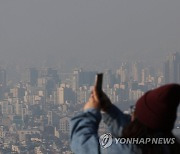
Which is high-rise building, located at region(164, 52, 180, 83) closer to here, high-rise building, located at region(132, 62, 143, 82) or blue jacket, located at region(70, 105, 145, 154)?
high-rise building, located at region(132, 62, 143, 82)

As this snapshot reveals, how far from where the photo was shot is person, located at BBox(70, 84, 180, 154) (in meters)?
2.09

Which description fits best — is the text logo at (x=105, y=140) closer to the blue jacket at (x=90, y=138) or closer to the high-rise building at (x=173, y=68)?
the blue jacket at (x=90, y=138)

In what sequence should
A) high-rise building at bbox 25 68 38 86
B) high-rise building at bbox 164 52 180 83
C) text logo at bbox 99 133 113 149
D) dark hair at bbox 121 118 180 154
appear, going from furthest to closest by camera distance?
high-rise building at bbox 25 68 38 86
high-rise building at bbox 164 52 180 83
text logo at bbox 99 133 113 149
dark hair at bbox 121 118 180 154

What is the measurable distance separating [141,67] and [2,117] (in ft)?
71.7

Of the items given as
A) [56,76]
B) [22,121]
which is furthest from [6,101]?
[22,121]

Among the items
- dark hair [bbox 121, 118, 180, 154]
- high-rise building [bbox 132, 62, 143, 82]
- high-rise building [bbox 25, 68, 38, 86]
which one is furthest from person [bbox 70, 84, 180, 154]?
high-rise building [bbox 25, 68, 38, 86]

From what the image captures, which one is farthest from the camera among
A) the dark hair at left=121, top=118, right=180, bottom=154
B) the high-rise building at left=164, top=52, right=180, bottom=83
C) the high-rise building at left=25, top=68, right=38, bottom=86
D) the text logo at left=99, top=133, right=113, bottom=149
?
the high-rise building at left=25, top=68, right=38, bottom=86

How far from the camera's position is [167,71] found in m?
50.7

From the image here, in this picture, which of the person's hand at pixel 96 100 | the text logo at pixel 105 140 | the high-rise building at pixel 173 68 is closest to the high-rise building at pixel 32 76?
the high-rise building at pixel 173 68

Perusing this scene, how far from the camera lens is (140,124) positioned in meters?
2.10

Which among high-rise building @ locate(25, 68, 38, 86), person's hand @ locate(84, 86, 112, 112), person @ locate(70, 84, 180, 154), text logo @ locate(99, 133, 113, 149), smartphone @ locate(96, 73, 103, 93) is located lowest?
high-rise building @ locate(25, 68, 38, 86)

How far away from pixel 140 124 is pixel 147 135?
4 cm

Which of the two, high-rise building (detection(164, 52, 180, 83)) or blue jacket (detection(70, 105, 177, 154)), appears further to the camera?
high-rise building (detection(164, 52, 180, 83))

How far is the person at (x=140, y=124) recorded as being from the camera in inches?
82.4
